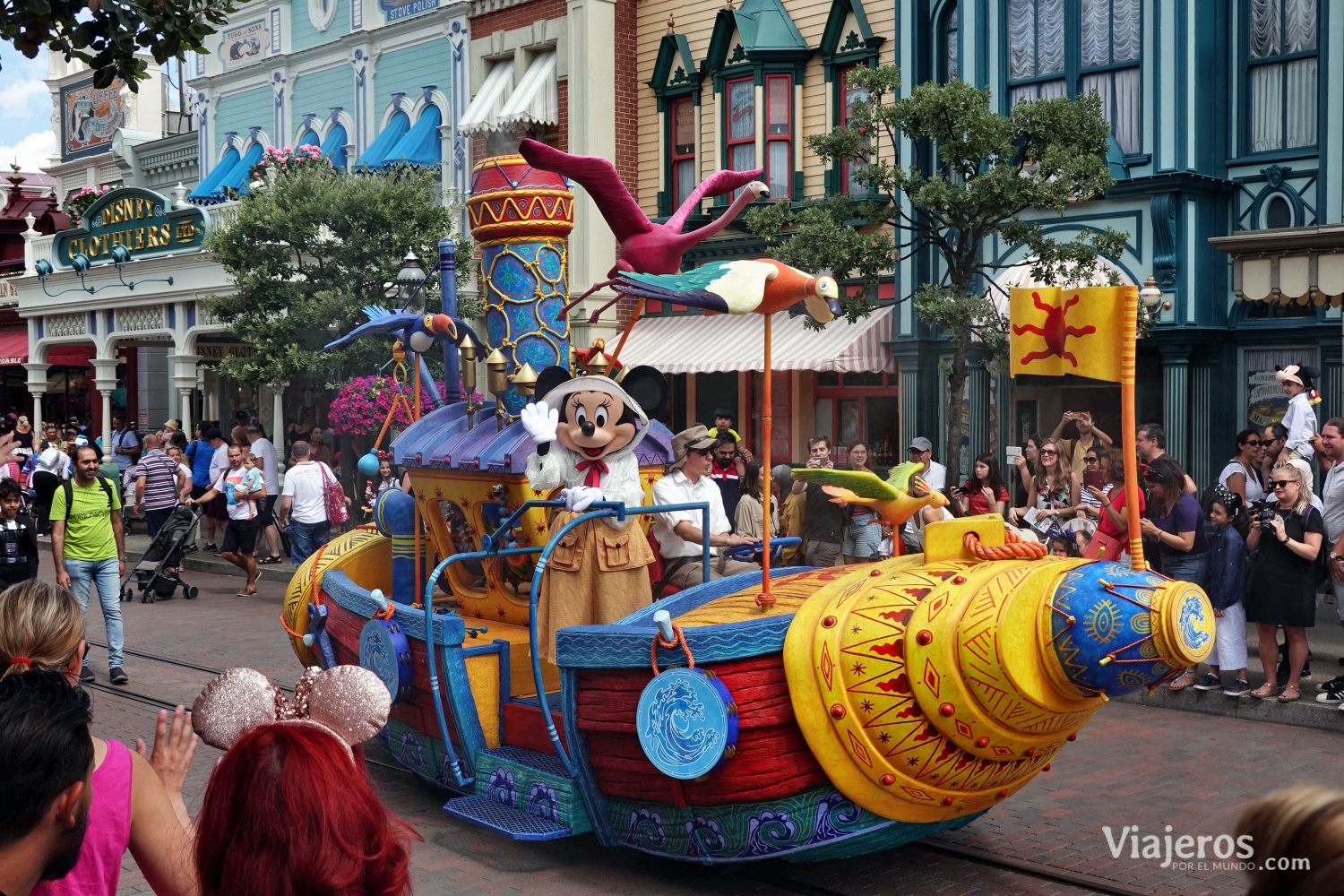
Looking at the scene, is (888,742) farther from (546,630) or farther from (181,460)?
(181,460)

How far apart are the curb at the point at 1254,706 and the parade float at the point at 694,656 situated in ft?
10.9

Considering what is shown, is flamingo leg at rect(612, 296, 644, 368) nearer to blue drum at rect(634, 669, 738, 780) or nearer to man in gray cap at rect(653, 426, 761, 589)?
man in gray cap at rect(653, 426, 761, 589)

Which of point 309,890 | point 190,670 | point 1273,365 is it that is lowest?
point 190,670

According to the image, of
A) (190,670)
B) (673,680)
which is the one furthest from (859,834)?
(190,670)

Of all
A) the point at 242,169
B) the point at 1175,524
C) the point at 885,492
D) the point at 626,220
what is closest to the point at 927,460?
the point at 1175,524

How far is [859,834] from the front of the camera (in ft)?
16.2

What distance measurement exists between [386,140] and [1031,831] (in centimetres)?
1771

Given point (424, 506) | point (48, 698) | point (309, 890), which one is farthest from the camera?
point (424, 506)

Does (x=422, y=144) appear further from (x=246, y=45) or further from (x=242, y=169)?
(x=246, y=45)

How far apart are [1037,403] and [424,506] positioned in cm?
1007

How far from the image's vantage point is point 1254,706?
826cm

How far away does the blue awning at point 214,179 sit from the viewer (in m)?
24.6

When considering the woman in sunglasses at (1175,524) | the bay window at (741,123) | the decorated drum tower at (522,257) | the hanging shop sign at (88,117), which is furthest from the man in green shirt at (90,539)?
the hanging shop sign at (88,117)

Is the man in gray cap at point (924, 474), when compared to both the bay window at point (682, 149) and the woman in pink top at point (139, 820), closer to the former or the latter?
the woman in pink top at point (139, 820)
